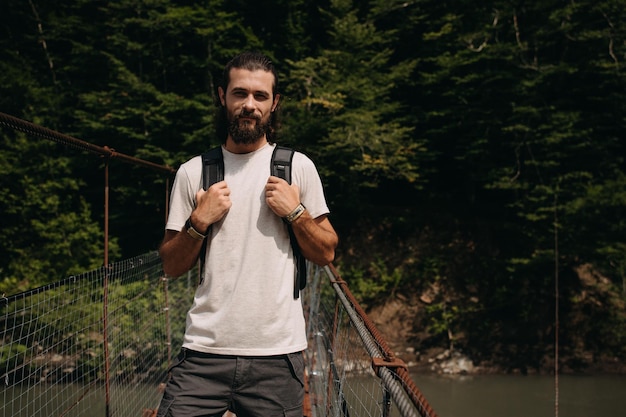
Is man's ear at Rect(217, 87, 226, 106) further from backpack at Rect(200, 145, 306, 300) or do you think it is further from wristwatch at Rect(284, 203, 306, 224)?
wristwatch at Rect(284, 203, 306, 224)

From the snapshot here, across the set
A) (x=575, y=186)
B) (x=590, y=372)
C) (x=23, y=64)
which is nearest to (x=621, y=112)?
(x=575, y=186)

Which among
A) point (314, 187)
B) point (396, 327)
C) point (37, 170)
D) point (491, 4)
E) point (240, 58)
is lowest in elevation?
point (396, 327)

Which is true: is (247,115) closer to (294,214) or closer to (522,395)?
(294,214)

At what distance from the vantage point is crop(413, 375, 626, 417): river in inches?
372

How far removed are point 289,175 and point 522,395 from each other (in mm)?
10437

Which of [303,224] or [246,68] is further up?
[246,68]

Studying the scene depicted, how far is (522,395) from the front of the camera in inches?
392

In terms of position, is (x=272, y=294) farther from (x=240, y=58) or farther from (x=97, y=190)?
(x=97, y=190)

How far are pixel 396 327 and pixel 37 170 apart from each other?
31.6 ft

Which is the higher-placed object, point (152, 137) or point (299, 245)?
point (152, 137)

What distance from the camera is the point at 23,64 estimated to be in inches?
539

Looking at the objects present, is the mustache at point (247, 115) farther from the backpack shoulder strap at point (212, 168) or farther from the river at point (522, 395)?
the river at point (522, 395)

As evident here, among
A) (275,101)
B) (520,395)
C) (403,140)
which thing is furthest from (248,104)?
(403,140)

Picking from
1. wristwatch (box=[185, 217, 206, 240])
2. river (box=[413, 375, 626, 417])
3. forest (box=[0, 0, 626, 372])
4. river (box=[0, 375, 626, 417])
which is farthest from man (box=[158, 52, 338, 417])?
forest (box=[0, 0, 626, 372])
